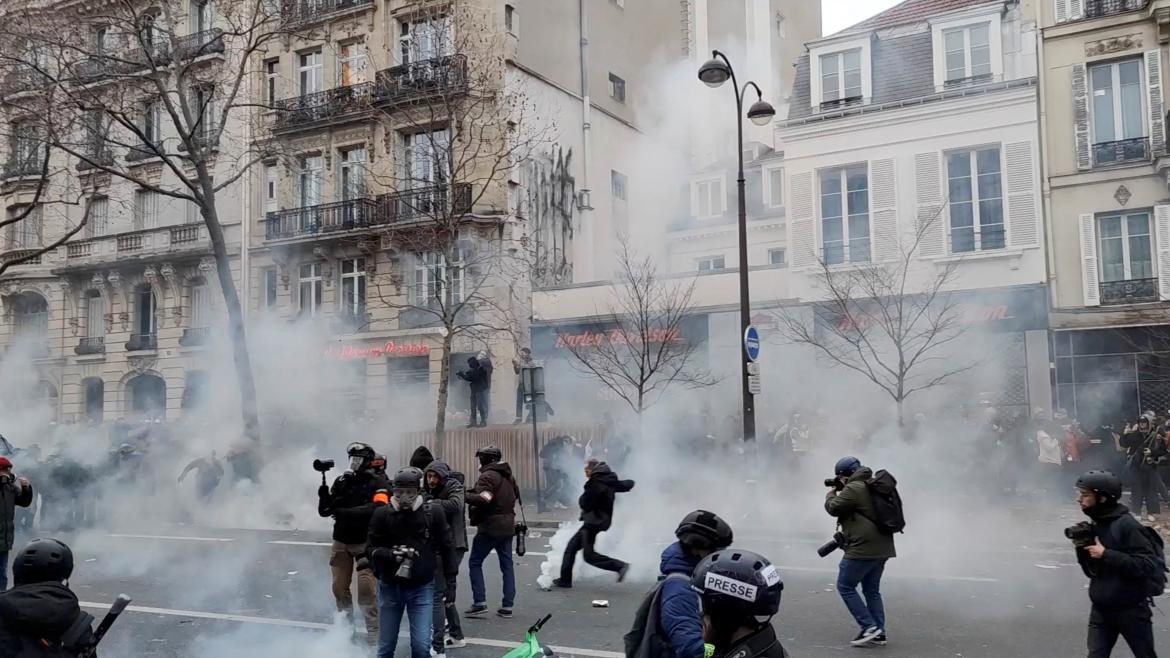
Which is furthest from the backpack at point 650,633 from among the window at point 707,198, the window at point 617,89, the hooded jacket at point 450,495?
the window at point 617,89

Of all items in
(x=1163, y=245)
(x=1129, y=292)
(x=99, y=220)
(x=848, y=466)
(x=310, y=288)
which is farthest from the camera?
(x=99, y=220)

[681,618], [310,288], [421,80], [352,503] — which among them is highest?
[421,80]

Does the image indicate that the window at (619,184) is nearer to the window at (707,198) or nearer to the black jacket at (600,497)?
the window at (707,198)

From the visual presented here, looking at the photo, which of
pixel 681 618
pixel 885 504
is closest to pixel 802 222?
pixel 885 504

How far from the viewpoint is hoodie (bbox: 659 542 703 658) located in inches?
131

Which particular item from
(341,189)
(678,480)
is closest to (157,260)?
(341,189)

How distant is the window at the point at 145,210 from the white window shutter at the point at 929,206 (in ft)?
75.4

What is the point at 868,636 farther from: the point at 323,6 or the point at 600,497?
the point at 323,6

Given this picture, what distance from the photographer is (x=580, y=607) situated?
27.8 ft

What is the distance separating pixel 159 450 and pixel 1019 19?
19.4 meters

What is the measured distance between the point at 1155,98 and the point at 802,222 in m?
7.05

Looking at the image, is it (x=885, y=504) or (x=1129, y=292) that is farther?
(x=1129, y=292)

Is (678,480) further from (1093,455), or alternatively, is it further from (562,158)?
(562,158)

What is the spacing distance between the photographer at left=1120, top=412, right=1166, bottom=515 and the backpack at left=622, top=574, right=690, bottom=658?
39.3 feet
